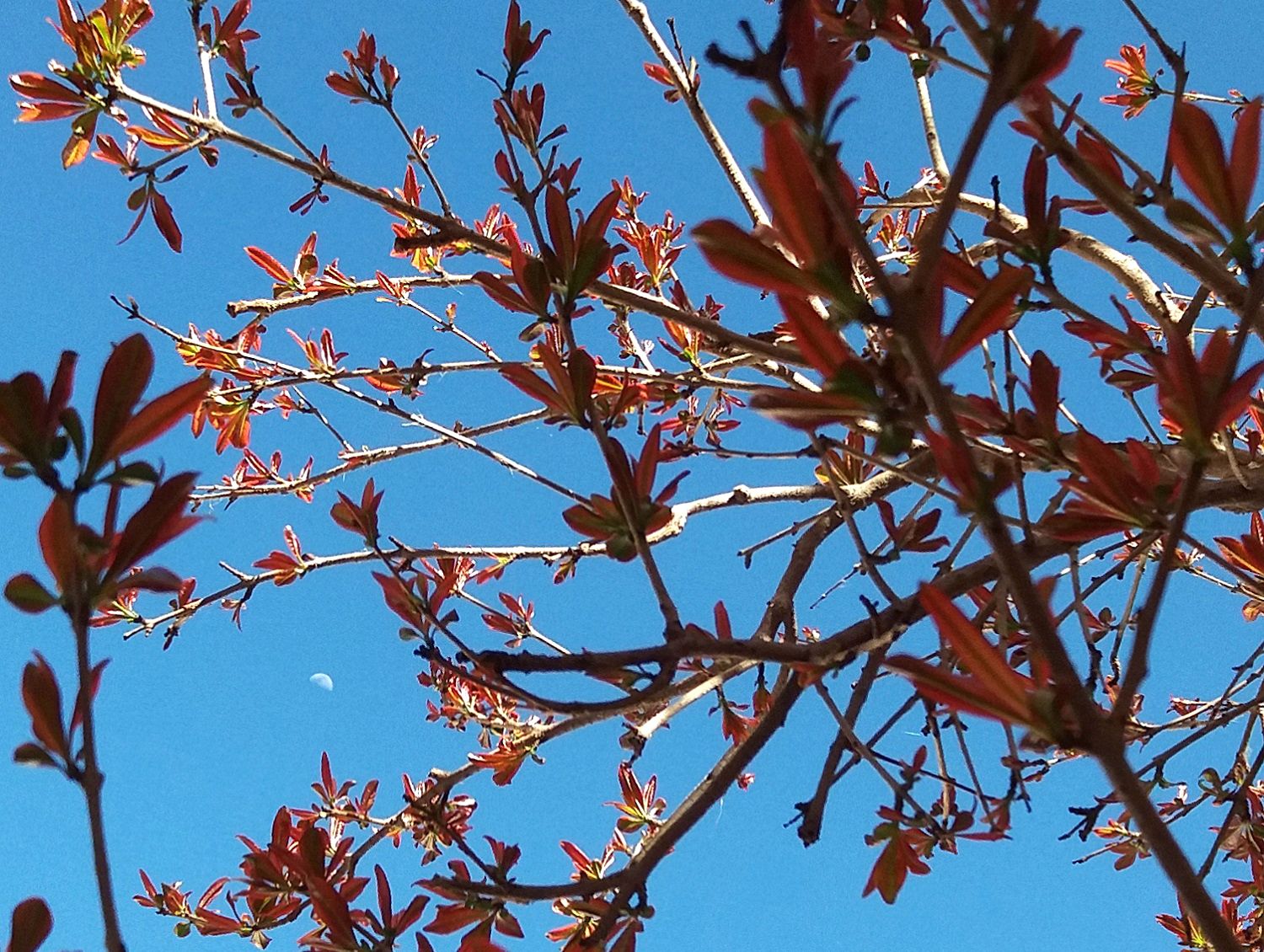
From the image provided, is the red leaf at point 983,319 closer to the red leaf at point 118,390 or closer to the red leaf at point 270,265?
the red leaf at point 118,390

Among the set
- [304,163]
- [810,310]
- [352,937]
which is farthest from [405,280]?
[810,310]

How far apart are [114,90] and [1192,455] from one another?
1.99 m

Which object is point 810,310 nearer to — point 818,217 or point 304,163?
point 818,217

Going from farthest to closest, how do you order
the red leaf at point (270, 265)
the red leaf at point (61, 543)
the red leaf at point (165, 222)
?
1. the red leaf at point (270, 265)
2. the red leaf at point (165, 222)
3. the red leaf at point (61, 543)

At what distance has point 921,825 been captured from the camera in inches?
53.7

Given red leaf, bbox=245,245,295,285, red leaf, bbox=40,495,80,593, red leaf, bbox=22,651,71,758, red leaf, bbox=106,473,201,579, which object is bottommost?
Result: red leaf, bbox=22,651,71,758

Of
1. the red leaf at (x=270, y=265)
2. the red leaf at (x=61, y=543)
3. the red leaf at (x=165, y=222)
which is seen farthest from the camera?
the red leaf at (x=270, y=265)

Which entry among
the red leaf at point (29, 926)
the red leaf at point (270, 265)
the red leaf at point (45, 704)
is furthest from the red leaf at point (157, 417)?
the red leaf at point (270, 265)

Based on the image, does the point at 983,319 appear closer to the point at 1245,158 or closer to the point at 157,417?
the point at 1245,158

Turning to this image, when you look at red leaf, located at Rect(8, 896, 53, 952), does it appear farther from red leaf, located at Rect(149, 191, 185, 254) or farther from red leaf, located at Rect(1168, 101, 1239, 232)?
red leaf, located at Rect(149, 191, 185, 254)

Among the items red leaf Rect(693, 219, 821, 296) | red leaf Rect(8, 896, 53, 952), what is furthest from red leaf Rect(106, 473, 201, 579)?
red leaf Rect(693, 219, 821, 296)

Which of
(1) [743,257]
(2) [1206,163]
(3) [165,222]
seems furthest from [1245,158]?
(3) [165,222]

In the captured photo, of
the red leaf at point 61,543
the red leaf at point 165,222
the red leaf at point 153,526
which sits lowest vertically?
the red leaf at point 61,543

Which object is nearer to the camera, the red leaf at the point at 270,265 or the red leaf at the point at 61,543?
the red leaf at the point at 61,543
